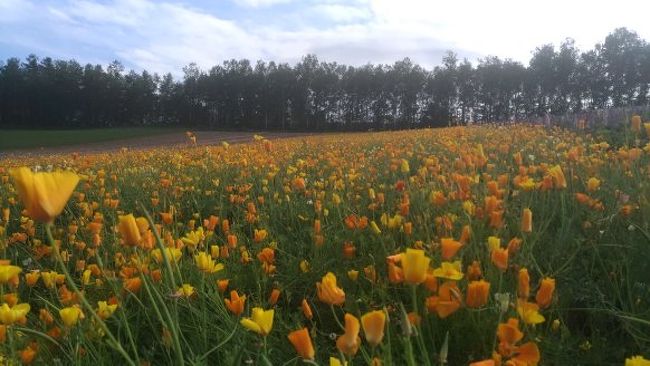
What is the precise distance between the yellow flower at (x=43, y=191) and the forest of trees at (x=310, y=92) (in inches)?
1876

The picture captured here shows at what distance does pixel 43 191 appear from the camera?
843mm

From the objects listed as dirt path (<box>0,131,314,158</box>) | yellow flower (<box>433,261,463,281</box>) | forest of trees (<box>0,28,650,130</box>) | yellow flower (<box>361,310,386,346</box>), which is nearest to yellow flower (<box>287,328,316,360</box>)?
yellow flower (<box>361,310,386,346</box>)

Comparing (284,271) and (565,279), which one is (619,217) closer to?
(565,279)

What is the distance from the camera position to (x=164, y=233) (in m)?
2.48

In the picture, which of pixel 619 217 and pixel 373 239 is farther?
pixel 373 239

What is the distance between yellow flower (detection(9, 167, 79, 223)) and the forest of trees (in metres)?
47.6

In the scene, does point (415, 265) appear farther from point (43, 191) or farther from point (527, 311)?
point (43, 191)

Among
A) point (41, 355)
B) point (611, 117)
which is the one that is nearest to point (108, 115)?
point (611, 117)

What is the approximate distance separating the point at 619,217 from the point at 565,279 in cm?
58

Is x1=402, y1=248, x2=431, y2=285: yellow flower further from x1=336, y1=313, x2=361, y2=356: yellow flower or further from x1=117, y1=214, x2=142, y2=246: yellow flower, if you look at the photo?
x1=117, y1=214, x2=142, y2=246: yellow flower

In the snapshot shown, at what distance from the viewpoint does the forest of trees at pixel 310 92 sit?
167ft

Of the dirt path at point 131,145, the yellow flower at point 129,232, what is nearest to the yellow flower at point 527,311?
the yellow flower at point 129,232

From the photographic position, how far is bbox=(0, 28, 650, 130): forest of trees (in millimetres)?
50781

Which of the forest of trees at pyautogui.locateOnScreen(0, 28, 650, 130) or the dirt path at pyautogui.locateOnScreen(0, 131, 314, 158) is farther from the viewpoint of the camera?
the forest of trees at pyautogui.locateOnScreen(0, 28, 650, 130)
